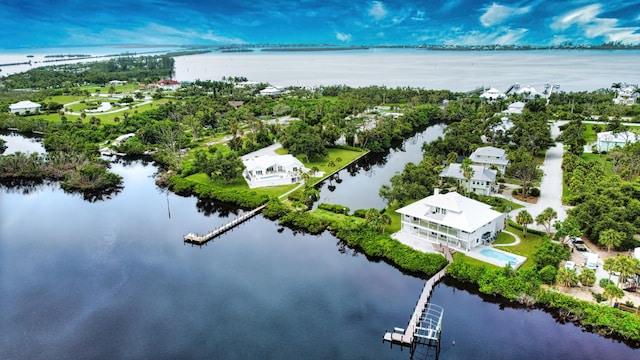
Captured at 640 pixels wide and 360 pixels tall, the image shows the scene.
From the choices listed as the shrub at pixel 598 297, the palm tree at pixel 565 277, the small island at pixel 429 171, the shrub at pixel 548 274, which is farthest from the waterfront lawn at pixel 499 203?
the shrub at pixel 598 297

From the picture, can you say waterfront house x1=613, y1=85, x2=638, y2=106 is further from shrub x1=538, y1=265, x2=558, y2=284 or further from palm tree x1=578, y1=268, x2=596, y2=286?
shrub x1=538, y1=265, x2=558, y2=284

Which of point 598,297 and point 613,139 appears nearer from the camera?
point 598,297

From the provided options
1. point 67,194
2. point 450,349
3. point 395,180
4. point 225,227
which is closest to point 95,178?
point 67,194

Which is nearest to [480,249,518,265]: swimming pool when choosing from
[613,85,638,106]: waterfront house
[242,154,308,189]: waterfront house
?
[242,154,308,189]: waterfront house

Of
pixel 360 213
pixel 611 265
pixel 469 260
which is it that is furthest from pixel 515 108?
pixel 611 265

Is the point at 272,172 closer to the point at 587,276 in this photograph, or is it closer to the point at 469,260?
the point at 469,260

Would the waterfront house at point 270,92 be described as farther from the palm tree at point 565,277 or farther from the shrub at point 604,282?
the shrub at point 604,282

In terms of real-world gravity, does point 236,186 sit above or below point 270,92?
below
